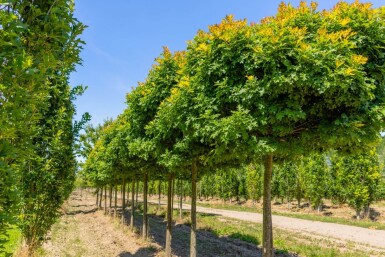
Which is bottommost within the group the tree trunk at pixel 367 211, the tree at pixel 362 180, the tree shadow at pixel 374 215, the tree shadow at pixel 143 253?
the tree shadow at pixel 374 215

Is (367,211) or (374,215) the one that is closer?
(367,211)

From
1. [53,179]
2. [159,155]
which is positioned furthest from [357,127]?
[53,179]

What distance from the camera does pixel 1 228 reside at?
123 inches

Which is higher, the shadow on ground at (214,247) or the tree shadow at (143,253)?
the tree shadow at (143,253)

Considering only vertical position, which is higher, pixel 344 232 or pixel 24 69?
pixel 24 69

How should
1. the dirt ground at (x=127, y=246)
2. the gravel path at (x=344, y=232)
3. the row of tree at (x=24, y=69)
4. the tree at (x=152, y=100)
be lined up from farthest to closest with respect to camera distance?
1. the gravel path at (x=344, y=232)
2. the dirt ground at (x=127, y=246)
3. the tree at (x=152, y=100)
4. the row of tree at (x=24, y=69)

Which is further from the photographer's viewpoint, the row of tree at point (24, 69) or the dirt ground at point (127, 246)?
the dirt ground at point (127, 246)

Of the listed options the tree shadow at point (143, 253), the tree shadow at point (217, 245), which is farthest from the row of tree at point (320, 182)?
the tree shadow at point (143, 253)

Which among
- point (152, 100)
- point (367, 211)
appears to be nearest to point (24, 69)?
point (152, 100)

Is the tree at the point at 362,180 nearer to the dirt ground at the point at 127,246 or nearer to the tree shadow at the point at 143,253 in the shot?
the dirt ground at the point at 127,246

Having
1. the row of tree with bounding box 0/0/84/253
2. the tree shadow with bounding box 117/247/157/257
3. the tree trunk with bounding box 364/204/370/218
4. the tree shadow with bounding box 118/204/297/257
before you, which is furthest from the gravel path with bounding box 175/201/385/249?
the row of tree with bounding box 0/0/84/253

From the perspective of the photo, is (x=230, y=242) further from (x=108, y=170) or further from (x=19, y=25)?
(x=19, y=25)

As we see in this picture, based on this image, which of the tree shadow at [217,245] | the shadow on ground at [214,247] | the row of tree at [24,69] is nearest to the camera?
the row of tree at [24,69]

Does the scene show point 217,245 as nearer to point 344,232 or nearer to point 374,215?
point 344,232
